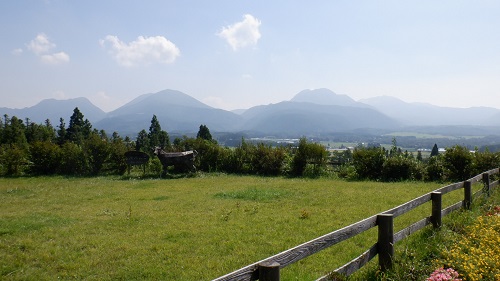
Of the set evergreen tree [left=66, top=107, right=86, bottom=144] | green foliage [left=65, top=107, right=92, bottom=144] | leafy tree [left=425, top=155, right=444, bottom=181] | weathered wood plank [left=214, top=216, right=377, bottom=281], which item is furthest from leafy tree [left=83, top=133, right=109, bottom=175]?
green foliage [left=65, top=107, right=92, bottom=144]

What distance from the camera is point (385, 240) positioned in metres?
5.07

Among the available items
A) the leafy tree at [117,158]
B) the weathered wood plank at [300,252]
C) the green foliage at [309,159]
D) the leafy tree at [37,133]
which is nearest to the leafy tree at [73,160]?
the leafy tree at [117,158]

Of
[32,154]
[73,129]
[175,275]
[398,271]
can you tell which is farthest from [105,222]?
[73,129]

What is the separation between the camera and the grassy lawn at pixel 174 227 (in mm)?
6496

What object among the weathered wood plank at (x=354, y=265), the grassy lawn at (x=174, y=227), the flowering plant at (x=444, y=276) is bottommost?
the grassy lawn at (x=174, y=227)

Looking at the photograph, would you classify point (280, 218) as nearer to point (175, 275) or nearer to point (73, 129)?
point (175, 275)

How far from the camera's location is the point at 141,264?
6637mm

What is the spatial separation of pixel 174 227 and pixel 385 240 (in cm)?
579

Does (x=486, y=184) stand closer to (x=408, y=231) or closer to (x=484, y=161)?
(x=408, y=231)

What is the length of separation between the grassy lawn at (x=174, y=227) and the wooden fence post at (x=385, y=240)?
4.23 feet

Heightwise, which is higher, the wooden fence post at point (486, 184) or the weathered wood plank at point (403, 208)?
the weathered wood plank at point (403, 208)

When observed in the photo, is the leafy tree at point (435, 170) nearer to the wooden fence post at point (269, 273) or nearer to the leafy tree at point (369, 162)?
the leafy tree at point (369, 162)

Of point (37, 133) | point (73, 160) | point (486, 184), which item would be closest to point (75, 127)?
point (37, 133)

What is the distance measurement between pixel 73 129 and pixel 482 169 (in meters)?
44.6
